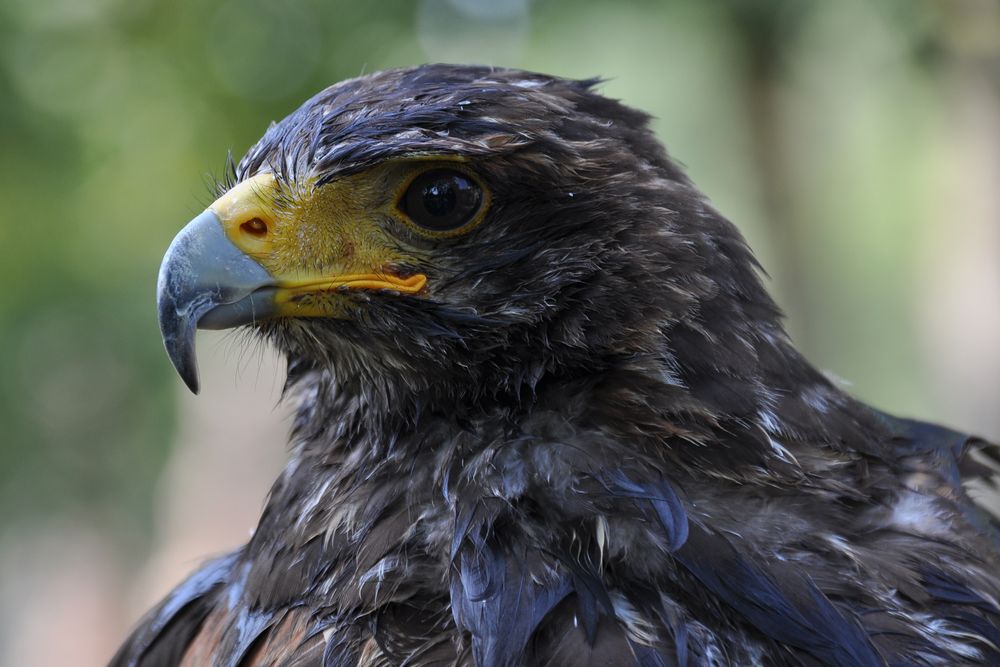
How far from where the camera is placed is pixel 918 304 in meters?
13.7

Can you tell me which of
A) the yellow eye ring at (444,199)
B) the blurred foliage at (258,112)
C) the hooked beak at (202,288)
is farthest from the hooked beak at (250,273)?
the blurred foliage at (258,112)

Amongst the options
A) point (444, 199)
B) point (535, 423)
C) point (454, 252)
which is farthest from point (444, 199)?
point (535, 423)

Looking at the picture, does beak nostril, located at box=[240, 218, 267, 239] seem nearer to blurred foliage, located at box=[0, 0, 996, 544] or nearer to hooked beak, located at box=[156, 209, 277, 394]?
hooked beak, located at box=[156, 209, 277, 394]

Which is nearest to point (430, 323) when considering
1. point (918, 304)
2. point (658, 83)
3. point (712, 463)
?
point (712, 463)

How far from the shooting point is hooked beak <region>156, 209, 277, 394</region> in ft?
7.89

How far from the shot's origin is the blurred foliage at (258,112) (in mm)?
10039

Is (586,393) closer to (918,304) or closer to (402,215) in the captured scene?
(402,215)

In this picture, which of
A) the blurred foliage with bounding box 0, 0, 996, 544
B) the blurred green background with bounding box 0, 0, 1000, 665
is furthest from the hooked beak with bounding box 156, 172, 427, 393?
the blurred foliage with bounding box 0, 0, 996, 544

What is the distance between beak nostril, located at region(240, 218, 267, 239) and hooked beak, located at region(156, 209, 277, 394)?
53 millimetres

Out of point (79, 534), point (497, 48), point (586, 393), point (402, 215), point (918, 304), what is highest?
point (497, 48)

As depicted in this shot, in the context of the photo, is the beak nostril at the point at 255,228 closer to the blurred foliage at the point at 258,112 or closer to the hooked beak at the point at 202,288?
the hooked beak at the point at 202,288

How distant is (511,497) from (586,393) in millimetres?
306

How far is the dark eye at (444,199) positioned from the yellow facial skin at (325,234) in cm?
2

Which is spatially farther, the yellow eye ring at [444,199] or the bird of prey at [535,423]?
the yellow eye ring at [444,199]
